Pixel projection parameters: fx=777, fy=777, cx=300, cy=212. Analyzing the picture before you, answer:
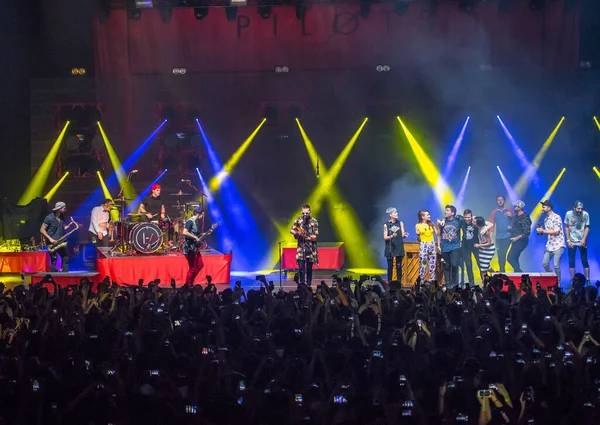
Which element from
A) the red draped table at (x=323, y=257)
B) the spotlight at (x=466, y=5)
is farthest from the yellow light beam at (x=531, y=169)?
the red draped table at (x=323, y=257)

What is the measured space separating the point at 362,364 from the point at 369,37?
14.0m

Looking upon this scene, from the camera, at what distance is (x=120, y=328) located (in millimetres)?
6582

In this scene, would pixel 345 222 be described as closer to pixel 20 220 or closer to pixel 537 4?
pixel 537 4

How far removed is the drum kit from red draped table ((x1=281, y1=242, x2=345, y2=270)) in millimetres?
2473

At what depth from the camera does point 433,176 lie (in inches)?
741

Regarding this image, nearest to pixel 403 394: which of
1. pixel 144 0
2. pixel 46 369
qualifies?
pixel 46 369

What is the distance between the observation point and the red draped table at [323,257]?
1720 cm

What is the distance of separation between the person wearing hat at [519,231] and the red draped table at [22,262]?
936 cm

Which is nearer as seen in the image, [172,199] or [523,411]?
[523,411]

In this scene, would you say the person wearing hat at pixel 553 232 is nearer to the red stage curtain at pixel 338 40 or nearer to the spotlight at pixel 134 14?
the red stage curtain at pixel 338 40

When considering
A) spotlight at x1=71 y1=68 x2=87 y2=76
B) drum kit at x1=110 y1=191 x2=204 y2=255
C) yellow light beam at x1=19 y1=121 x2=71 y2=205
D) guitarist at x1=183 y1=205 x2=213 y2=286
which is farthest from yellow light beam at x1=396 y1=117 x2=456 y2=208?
yellow light beam at x1=19 y1=121 x2=71 y2=205

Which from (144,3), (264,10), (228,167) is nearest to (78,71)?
(144,3)

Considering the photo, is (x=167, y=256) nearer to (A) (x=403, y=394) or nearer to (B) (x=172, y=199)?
(B) (x=172, y=199)

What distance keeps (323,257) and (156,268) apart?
4253 mm
